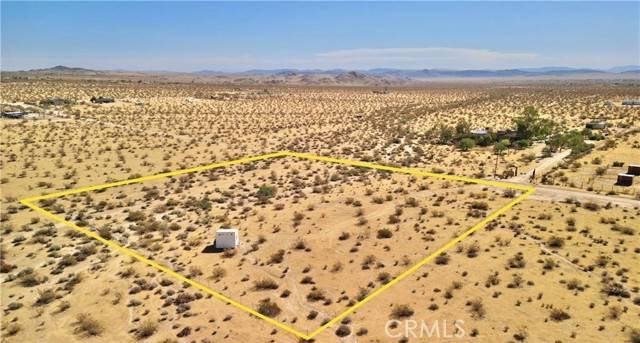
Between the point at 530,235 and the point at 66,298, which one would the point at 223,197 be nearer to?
the point at 66,298

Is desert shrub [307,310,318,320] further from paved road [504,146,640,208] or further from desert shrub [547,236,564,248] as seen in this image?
paved road [504,146,640,208]

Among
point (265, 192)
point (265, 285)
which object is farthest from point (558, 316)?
point (265, 192)

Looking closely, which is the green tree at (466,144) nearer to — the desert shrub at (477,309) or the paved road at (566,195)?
the paved road at (566,195)

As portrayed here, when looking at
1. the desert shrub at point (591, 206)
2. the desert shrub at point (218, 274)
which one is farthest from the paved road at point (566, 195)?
the desert shrub at point (218, 274)

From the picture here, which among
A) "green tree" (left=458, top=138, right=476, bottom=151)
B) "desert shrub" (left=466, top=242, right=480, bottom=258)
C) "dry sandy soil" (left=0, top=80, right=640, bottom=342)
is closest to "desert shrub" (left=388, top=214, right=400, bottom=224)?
"dry sandy soil" (left=0, top=80, right=640, bottom=342)

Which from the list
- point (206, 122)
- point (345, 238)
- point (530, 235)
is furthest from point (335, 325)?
point (206, 122)

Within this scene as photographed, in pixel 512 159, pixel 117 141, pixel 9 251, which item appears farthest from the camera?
pixel 117 141
